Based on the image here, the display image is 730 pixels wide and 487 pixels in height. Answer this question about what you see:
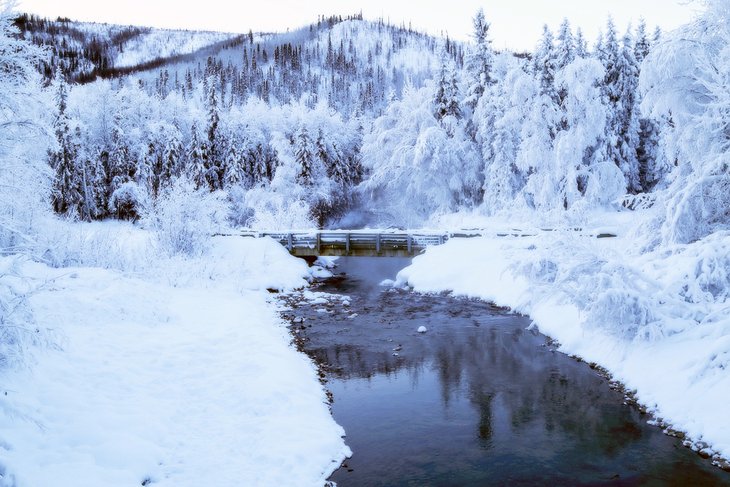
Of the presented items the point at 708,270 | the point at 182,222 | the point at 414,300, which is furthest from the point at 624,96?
the point at 182,222

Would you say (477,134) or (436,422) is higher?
(477,134)

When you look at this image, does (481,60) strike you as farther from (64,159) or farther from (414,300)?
(64,159)

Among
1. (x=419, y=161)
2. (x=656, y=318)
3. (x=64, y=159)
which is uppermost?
(x=64, y=159)

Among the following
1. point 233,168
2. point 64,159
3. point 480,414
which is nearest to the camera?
point 480,414

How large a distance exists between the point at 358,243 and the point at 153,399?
19.8 meters

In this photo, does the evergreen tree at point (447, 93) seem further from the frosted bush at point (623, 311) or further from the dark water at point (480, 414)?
the frosted bush at point (623, 311)

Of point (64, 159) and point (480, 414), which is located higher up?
point (64, 159)

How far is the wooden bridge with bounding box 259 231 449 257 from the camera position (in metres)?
28.0

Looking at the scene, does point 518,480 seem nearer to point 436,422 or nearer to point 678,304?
point 436,422

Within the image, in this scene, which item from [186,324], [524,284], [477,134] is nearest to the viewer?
[186,324]

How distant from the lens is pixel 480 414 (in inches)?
424

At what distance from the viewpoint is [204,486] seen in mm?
7145

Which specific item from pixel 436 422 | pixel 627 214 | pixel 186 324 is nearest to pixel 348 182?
pixel 627 214

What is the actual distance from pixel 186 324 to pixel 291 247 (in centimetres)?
1567
